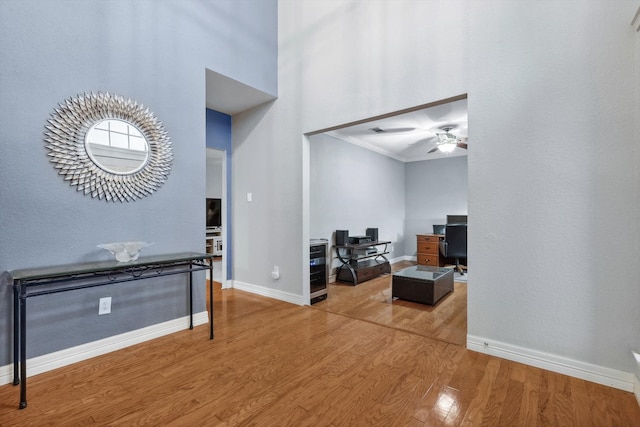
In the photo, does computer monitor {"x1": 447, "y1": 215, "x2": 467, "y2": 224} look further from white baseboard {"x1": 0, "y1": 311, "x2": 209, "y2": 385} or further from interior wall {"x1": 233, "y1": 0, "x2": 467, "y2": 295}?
white baseboard {"x1": 0, "y1": 311, "x2": 209, "y2": 385}

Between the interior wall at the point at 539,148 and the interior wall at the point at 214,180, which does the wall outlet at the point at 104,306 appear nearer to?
the interior wall at the point at 539,148

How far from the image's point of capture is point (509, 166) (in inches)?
84.2

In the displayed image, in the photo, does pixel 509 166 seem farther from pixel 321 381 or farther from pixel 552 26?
pixel 321 381

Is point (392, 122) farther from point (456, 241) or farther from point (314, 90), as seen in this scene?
point (456, 241)

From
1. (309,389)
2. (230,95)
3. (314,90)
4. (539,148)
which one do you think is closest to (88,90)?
(230,95)

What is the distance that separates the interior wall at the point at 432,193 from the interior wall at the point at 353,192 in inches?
7.8

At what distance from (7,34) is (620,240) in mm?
4070

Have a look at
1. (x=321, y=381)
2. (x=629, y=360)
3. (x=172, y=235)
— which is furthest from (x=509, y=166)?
(x=172, y=235)

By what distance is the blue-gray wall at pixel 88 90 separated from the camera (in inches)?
76.0

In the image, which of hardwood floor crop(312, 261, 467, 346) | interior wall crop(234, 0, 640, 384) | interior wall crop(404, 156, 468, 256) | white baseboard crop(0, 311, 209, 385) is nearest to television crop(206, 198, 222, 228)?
hardwood floor crop(312, 261, 467, 346)

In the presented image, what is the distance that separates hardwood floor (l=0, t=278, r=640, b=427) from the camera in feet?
5.03

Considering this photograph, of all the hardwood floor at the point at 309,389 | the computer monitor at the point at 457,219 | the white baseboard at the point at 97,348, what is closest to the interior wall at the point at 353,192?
the computer monitor at the point at 457,219

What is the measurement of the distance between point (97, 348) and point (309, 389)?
1.69 metres

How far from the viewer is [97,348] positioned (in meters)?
2.24
